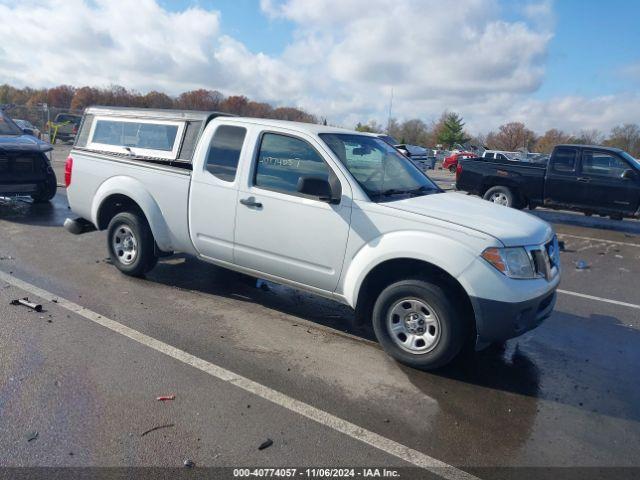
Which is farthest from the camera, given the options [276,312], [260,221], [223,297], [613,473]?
[223,297]

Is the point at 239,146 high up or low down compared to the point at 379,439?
up

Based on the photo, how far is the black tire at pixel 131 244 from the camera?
5.88 m

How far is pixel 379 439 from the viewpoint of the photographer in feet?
10.6

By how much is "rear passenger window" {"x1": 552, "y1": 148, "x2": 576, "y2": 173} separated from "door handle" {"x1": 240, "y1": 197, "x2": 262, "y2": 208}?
9.96 meters

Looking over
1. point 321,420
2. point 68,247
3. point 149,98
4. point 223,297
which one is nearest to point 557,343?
point 321,420

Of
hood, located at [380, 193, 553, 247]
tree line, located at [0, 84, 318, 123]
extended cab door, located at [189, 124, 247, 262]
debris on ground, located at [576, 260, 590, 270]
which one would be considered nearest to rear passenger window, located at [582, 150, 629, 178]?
debris on ground, located at [576, 260, 590, 270]

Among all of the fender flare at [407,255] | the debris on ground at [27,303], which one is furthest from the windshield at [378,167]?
the debris on ground at [27,303]

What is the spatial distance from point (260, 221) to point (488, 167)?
9843mm

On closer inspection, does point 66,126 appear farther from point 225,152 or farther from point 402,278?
point 402,278

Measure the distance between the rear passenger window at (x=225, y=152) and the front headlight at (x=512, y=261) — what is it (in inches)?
102

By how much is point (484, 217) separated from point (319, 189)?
1414 millimetres

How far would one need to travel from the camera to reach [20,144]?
9.71m

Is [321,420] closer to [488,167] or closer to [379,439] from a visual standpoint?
[379,439]

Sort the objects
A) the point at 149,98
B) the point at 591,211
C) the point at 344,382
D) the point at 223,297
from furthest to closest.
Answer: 1. the point at 149,98
2. the point at 591,211
3. the point at 223,297
4. the point at 344,382
